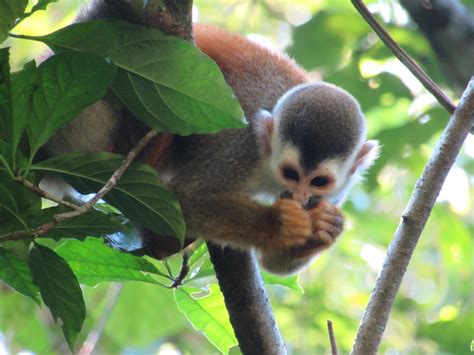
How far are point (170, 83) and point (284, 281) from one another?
1.26 meters

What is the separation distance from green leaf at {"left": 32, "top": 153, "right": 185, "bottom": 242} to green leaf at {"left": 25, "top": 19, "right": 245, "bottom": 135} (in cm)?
17

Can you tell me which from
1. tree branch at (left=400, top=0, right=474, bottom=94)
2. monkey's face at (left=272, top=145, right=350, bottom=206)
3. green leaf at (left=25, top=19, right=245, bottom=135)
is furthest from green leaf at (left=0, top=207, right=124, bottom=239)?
tree branch at (left=400, top=0, right=474, bottom=94)

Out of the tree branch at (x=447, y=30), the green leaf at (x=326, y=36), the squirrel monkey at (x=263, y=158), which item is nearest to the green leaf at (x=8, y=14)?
the squirrel monkey at (x=263, y=158)

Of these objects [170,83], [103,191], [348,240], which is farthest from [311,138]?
[348,240]

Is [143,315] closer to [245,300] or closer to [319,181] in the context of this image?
[319,181]

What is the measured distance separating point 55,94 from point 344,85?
10.9 ft

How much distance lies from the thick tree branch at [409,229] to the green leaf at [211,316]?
1.05 m

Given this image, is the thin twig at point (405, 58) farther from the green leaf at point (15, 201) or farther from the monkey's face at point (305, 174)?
the green leaf at point (15, 201)

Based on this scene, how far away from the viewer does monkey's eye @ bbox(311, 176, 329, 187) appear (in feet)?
10.9

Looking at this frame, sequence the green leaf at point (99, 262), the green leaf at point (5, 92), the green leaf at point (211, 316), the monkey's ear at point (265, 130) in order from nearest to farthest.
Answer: the green leaf at point (5, 92), the green leaf at point (99, 262), the green leaf at point (211, 316), the monkey's ear at point (265, 130)

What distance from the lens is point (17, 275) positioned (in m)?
2.47

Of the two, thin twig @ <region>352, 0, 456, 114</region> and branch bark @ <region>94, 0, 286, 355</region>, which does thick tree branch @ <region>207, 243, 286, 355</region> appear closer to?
branch bark @ <region>94, 0, 286, 355</region>

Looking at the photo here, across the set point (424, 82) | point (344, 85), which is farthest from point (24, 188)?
point (344, 85)

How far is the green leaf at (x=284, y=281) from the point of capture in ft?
10.5
